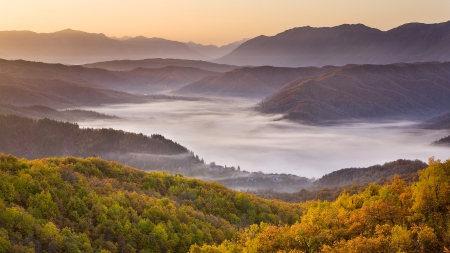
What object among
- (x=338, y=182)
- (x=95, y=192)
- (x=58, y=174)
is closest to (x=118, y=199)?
(x=95, y=192)

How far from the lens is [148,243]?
38.2m

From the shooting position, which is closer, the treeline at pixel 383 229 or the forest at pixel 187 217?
the treeline at pixel 383 229

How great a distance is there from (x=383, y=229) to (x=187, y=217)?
2421 cm

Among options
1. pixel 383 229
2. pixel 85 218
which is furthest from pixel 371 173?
pixel 383 229

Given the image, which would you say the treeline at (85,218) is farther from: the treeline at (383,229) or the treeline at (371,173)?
the treeline at (371,173)

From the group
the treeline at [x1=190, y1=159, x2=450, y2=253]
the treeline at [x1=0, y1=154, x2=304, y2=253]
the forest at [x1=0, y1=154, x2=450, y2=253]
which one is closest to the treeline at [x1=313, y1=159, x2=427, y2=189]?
the forest at [x1=0, y1=154, x2=450, y2=253]

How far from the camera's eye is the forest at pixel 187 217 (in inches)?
1000

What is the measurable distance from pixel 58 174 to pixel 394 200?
2930cm

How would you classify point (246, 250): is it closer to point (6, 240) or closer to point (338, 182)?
point (6, 240)

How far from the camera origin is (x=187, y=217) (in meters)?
44.5

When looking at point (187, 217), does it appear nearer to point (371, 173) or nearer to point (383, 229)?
point (383, 229)

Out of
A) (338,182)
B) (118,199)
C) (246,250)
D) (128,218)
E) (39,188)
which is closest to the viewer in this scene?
(246,250)

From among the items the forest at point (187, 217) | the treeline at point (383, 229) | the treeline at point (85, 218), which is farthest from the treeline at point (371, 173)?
the treeline at point (383, 229)

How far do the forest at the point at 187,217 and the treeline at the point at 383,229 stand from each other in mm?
57
